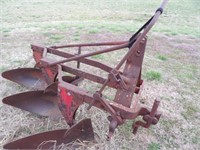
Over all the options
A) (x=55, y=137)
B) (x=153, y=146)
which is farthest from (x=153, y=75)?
(x=55, y=137)

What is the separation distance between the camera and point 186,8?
1295 cm

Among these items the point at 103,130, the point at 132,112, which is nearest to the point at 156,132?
the point at 103,130

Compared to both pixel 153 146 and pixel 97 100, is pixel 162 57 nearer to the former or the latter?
pixel 153 146

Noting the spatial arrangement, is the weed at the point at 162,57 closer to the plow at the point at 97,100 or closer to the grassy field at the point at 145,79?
the grassy field at the point at 145,79

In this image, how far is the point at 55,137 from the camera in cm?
236

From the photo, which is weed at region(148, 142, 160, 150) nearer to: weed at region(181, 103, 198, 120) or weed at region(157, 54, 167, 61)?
weed at region(181, 103, 198, 120)

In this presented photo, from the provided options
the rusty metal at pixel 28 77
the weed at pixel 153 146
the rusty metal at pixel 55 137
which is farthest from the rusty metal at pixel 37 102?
the weed at pixel 153 146

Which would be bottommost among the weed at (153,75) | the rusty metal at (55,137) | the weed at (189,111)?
the weed at (189,111)

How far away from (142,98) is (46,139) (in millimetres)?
1567

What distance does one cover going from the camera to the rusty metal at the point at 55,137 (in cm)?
225

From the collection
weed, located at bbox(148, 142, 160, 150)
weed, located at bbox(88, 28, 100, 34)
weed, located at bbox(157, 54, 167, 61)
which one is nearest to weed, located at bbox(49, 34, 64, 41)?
weed, located at bbox(88, 28, 100, 34)

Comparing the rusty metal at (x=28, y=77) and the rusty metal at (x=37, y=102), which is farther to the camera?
the rusty metal at (x=28, y=77)

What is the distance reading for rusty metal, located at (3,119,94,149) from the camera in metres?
2.25

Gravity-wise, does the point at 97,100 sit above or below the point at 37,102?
above
